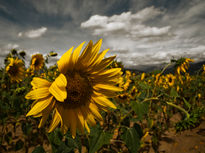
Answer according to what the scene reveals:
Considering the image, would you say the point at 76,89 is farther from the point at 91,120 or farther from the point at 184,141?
the point at 184,141

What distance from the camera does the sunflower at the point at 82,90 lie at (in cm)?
77

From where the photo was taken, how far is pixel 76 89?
92cm

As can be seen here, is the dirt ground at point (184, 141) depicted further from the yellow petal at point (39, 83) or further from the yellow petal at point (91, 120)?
the yellow petal at point (39, 83)

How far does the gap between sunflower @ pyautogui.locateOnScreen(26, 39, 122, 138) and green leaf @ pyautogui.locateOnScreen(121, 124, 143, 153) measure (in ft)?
1.43

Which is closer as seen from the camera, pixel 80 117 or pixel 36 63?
pixel 80 117

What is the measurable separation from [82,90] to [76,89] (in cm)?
5

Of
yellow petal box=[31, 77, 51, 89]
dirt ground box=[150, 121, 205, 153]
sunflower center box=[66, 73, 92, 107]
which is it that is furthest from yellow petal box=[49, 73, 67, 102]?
dirt ground box=[150, 121, 205, 153]

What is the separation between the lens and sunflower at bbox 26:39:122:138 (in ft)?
2.53

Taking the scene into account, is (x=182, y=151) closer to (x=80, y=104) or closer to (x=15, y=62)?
(x=80, y=104)

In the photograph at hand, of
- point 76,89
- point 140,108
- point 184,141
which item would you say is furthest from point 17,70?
point 184,141

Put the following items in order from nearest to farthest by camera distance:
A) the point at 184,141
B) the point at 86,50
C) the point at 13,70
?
the point at 86,50 → the point at 184,141 → the point at 13,70

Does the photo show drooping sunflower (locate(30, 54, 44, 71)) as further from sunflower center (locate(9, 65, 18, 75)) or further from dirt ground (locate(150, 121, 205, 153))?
dirt ground (locate(150, 121, 205, 153))

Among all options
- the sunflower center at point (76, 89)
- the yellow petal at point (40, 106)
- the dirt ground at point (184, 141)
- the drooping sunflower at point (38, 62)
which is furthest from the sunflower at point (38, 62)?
the dirt ground at point (184, 141)

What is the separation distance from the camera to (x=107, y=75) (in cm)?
95
